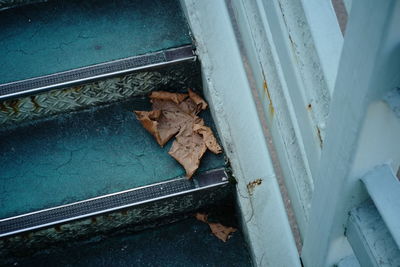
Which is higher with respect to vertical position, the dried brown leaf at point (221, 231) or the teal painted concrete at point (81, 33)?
the teal painted concrete at point (81, 33)

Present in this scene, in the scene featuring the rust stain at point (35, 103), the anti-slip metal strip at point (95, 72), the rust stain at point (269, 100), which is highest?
the anti-slip metal strip at point (95, 72)

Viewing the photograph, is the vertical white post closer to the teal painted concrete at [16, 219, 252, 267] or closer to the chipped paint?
the teal painted concrete at [16, 219, 252, 267]

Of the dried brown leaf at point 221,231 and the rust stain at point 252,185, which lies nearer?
the rust stain at point 252,185

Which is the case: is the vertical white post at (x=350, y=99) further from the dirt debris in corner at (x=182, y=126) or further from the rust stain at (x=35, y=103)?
the rust stain at (x=35, y=103)

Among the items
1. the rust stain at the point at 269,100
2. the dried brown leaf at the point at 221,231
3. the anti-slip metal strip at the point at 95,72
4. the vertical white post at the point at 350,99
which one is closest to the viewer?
the vertical white post at the point at 350,99

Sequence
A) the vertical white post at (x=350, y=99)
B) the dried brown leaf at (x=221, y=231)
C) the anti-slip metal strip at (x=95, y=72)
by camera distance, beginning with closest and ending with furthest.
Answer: the vertical white post at (x=350, y=99)
the anti-slip metal strip at (x=95, y=72)
the dried brown leaf at (x=221, y=231)

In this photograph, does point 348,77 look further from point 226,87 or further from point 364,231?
point 226,87

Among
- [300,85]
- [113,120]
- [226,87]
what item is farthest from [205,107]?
[300,85]

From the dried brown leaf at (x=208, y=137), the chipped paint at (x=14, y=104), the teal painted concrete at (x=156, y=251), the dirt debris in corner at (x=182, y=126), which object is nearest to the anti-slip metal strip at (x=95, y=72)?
the chipped paint at (x=14, y=104)
